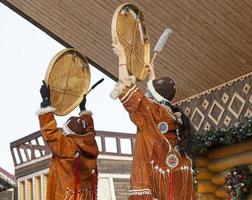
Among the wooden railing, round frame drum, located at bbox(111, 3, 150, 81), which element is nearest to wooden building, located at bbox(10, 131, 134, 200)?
the wooden railing

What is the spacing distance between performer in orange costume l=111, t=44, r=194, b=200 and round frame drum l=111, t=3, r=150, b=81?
4.7 inches

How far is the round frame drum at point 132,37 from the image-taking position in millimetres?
3892

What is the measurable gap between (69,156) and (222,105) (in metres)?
2.86

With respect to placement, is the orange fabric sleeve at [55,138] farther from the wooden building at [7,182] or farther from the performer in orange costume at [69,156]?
the wooden building at [7,182]

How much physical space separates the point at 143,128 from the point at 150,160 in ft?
0.68

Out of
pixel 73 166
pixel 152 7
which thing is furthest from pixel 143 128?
pixel 152 7

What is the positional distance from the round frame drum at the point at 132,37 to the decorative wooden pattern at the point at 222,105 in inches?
102

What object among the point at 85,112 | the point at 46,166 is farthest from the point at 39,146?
the point at 85,112

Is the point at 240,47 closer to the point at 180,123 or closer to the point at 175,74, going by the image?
the point at 175,74

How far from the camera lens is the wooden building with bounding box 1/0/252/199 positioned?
6465 mm

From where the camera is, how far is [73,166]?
4672 millimetres

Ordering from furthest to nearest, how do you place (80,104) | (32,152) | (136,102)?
1. (32,152)
2. (80,104)
3. (136,102)

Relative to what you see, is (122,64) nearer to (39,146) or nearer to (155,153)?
(155,153)

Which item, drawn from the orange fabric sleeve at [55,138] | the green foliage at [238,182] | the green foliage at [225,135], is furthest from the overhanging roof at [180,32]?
the orange fabric sleeve at [55,138]
